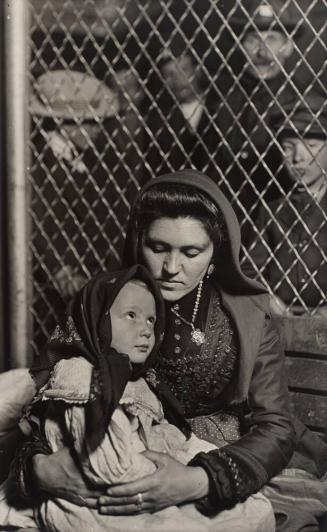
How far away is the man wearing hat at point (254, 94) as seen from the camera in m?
2.19

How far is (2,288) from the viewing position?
253 centimetres

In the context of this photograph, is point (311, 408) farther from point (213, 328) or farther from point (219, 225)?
point (219, 225)

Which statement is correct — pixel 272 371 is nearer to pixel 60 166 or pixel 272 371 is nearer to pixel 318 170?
pixel 318 170

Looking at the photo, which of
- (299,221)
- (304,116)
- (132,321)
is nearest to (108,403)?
(132,321)

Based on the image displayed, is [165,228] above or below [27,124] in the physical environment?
below

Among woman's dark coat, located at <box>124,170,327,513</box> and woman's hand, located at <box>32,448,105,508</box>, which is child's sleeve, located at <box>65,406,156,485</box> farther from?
woman's dark coat, located at <box>124,170,327,513</box>

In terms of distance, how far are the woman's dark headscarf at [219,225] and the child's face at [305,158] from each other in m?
0.56

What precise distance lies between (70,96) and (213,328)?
3.71ft

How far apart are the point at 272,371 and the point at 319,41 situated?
100 cm

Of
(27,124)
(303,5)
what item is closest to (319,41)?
(303,5)

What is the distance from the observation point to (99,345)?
5.04 feet

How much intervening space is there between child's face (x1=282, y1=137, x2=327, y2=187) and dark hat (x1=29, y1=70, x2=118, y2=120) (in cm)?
63

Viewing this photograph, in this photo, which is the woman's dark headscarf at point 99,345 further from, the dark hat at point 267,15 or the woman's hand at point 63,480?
the dark hat at point 267,15

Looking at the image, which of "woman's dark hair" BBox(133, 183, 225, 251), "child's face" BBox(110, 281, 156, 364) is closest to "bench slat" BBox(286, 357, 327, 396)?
"woman's dark hair" BBox(133, 183, 225, 251)
